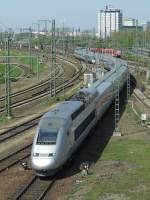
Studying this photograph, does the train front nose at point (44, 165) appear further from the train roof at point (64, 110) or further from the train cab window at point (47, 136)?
the train roof at point (64, 110)

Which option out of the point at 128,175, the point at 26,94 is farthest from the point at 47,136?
the point at 26,94

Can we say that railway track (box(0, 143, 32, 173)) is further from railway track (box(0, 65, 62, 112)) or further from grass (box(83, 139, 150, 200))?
railway track (box(0, 65, 62, 112))

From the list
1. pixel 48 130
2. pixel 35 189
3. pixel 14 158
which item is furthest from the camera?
pixel 14 158

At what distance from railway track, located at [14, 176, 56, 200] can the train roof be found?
3.91 meters

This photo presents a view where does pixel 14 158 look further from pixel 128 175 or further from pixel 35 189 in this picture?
pixel 128 175

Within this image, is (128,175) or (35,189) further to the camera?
(128,175)

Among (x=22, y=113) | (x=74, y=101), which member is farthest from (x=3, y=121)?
(x=74, y=101)

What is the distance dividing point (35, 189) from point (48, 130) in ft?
12.5

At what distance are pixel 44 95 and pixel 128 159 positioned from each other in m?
41.7

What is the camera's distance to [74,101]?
1412 inches

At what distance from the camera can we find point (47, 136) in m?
28.1

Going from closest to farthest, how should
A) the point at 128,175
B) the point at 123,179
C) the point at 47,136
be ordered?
the point at 123,179, the point at 128,175, the point at 47,136

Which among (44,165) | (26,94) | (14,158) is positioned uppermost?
(44,165)

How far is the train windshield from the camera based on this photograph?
27.9 m
